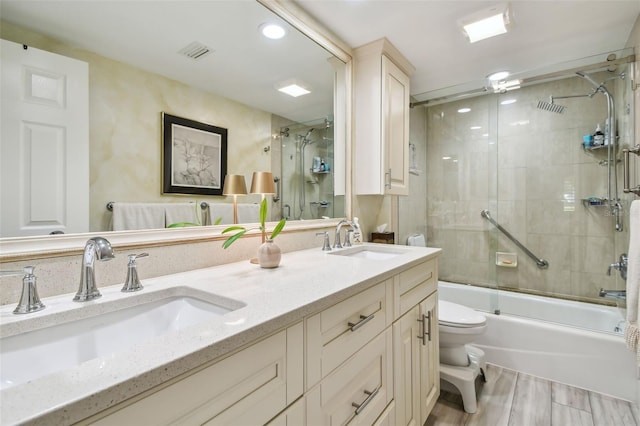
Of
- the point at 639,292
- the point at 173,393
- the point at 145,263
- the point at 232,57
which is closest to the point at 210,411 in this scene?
the point at 173,393

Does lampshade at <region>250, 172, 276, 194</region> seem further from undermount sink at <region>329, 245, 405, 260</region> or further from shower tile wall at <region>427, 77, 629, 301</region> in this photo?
shower tile wall at <region>427, 77, 629, 301</region>

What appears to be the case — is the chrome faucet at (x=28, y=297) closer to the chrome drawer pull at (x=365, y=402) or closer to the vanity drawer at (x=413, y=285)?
the chrome drawer pull at (x=365, y=402)

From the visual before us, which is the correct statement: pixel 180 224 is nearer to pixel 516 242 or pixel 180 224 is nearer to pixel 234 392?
pixel 234 392

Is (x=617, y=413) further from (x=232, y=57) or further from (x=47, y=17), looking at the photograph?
(x=47, y=17)

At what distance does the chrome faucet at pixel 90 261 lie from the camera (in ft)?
2.37

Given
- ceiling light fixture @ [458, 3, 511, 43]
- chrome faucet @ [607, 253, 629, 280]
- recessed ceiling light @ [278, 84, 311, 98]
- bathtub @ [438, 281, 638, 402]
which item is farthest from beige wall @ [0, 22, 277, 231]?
chrome faucet @ [607, 253, 629, 280]

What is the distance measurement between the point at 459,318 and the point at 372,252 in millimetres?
677

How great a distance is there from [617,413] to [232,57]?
2764mm

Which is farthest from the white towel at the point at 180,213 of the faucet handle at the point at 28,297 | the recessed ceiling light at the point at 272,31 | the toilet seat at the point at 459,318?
the toilet seat at the point at 459,318

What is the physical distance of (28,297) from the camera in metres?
0.67

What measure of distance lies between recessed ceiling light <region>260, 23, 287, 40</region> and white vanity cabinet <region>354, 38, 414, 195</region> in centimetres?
71

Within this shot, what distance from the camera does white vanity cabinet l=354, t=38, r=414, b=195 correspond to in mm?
1985

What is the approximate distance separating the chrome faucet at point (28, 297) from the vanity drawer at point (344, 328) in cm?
64

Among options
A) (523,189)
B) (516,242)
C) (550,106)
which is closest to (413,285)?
(516,242)
